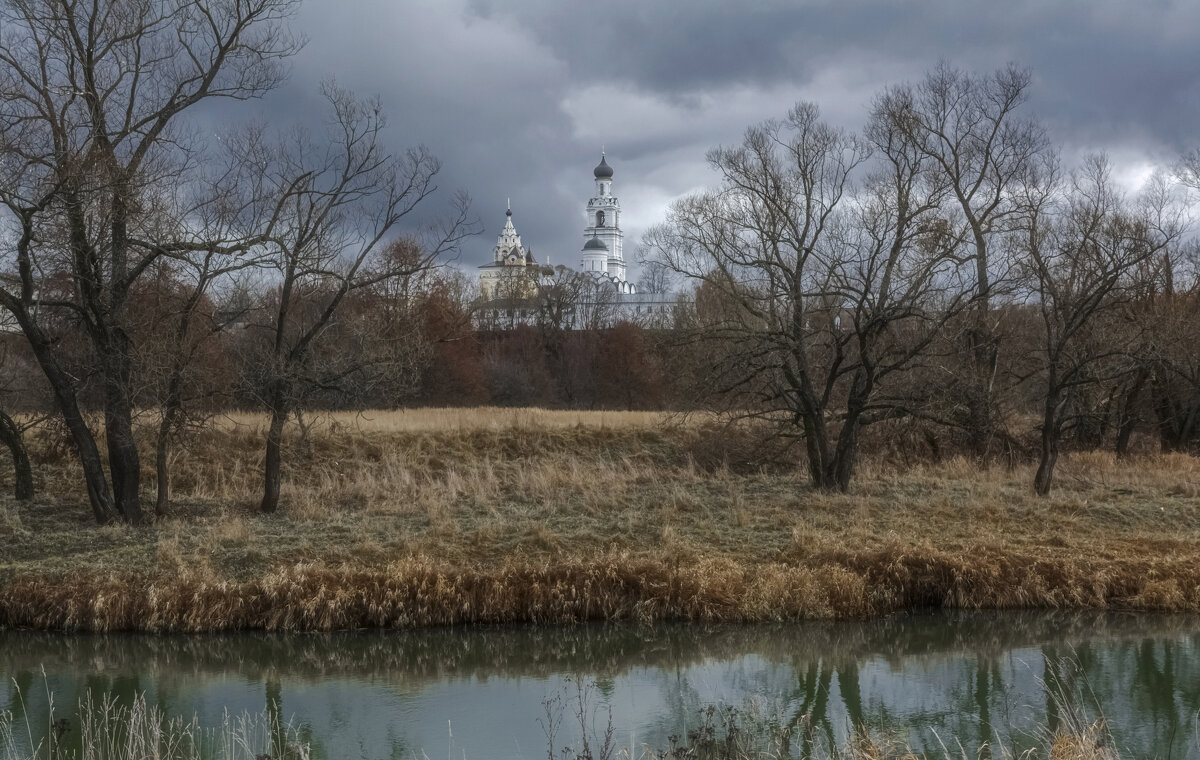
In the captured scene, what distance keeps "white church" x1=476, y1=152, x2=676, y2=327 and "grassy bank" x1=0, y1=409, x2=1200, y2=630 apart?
504 inches

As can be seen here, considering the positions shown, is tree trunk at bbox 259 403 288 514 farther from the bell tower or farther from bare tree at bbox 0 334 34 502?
the bell tower

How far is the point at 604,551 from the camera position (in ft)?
51.5

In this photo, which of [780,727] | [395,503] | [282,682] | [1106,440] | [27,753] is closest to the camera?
[27,753]

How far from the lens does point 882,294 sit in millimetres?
18391

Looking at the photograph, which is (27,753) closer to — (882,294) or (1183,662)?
(1183,662)

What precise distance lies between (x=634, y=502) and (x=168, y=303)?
932cm

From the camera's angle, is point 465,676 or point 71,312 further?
point 71,312

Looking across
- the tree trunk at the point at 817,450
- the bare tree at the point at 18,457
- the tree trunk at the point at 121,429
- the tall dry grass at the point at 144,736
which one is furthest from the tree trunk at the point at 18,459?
the tree trunk at the point at 817,450

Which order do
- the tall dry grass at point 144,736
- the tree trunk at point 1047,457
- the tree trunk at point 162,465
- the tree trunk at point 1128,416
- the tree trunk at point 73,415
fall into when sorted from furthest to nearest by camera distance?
the tree trunk at point 1128,416 → the tree trunk at point 1047,457 → the tree trunk at point 162,465 → the tree trunk at point 73,415 → the tall dry grass at point 144,736

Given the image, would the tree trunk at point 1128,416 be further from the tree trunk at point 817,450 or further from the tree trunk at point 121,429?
the tree trunk at point 121,429

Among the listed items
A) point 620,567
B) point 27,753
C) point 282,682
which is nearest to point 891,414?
point 620,567

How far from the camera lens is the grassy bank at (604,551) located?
13.9 meters

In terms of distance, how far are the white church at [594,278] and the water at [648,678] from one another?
18477mm

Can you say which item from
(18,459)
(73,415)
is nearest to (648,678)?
(73,415)
